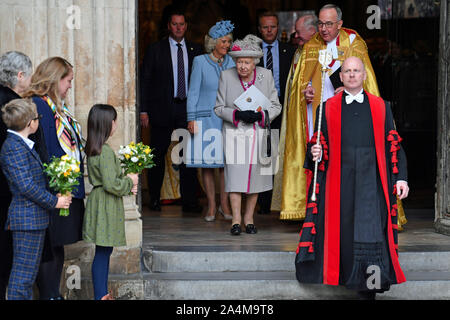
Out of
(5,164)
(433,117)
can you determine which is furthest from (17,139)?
(433,117)

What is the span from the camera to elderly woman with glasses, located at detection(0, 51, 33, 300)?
5.71 metres

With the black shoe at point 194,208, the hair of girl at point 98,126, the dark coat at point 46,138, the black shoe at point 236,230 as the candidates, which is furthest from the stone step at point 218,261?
the black shoe at point 194,208

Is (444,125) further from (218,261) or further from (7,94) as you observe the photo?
(7,94)

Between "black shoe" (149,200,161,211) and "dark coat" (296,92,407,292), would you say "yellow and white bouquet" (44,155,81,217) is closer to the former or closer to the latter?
"dark coat" (296,92,407,292)

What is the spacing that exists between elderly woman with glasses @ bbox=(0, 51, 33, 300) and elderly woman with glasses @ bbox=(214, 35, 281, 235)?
7.77 ft

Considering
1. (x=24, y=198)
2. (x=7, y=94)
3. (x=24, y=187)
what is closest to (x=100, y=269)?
(x=24, y=198)

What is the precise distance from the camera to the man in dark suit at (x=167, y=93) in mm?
9500

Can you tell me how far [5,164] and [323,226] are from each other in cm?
231

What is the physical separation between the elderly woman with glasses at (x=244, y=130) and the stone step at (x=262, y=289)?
121 centimetres

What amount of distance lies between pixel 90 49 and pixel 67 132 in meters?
1.00

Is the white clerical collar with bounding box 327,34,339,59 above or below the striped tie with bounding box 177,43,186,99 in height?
above

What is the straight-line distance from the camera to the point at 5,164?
17.9 ft

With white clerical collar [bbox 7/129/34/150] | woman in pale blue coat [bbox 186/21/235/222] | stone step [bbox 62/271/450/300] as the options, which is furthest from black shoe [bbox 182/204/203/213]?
white clerical collar [bbox 7/129/34/150]
